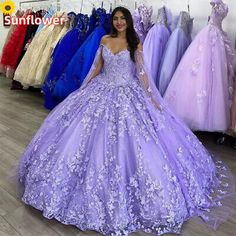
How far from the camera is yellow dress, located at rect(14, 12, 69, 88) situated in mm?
3963

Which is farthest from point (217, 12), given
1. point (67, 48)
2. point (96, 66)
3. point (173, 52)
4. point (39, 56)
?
point (39, 56)

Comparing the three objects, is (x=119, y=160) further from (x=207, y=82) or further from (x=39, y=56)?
(x=39, y=56)

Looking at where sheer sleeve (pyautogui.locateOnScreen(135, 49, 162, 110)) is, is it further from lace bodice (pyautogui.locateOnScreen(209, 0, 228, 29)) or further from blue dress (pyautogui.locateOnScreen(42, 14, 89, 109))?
blue dress (pyautogui.locateOnScreen(42, 14, 89, 109))

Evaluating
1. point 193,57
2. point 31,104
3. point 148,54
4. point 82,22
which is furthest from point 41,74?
point 193,57

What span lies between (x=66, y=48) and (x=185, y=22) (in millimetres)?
1375

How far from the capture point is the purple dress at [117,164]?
1689mm

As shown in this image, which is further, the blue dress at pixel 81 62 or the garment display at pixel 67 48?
the garment display at pixel 67 48

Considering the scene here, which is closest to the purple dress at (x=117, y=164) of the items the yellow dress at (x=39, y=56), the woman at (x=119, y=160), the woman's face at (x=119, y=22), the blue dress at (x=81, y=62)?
the woman at (x=119, y=160)

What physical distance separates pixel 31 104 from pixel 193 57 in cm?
239

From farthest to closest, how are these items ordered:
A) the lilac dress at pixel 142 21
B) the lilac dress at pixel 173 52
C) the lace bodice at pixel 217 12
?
the lilac dress at pixel 142 21, the lilac dress at pixel 173 52, the lace bodice at pixel 217 12

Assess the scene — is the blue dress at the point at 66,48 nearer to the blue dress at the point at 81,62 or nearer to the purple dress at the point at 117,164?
the blue dress at the point at 81,62

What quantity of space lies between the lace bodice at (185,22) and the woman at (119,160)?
1269 mm

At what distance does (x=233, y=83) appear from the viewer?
274 cm

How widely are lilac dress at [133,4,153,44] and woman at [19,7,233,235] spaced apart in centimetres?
133
